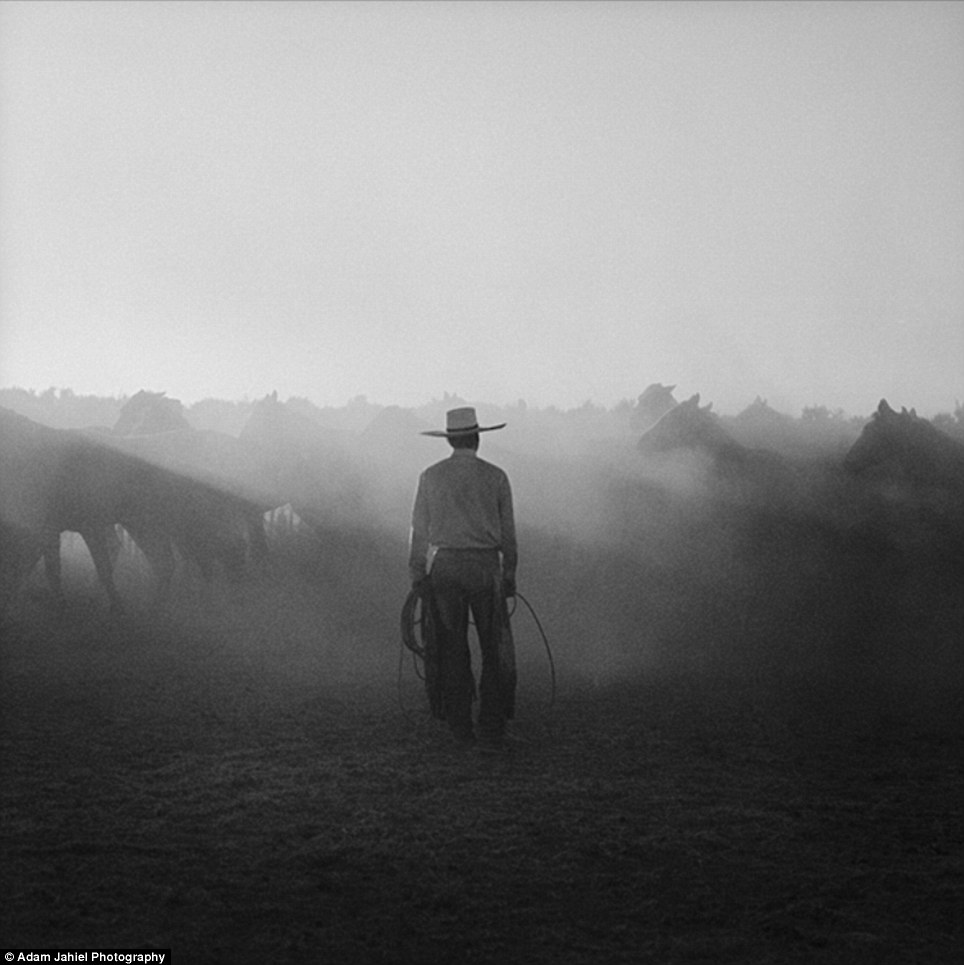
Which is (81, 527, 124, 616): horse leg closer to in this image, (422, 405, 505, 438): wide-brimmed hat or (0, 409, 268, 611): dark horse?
(0, 409, 268, 611): dark horse

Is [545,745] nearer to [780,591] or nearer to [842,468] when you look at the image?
[780,591]

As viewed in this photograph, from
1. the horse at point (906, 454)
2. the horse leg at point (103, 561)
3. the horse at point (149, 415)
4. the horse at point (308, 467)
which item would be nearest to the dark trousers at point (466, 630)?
the horse leg at point (103, 561)

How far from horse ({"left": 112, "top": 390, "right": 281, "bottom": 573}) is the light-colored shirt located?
7.69 m

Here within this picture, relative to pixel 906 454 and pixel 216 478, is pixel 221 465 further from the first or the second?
pixel 906 454

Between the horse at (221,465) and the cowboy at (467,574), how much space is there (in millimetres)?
7740

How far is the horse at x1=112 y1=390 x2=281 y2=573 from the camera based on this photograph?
14.5 m

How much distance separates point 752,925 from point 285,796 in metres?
2.52

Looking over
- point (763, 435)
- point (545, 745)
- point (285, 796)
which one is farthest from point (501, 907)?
point (763, 435)

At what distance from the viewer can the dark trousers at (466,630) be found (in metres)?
7.09

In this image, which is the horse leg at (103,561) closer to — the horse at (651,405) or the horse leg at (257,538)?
the horse leg at (257,538)

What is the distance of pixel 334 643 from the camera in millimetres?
11992

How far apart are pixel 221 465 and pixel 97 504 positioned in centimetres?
248

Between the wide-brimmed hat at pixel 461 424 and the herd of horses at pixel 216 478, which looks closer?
the wide-brimmed hat at pixel 461 424

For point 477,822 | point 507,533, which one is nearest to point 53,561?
point 507,533
